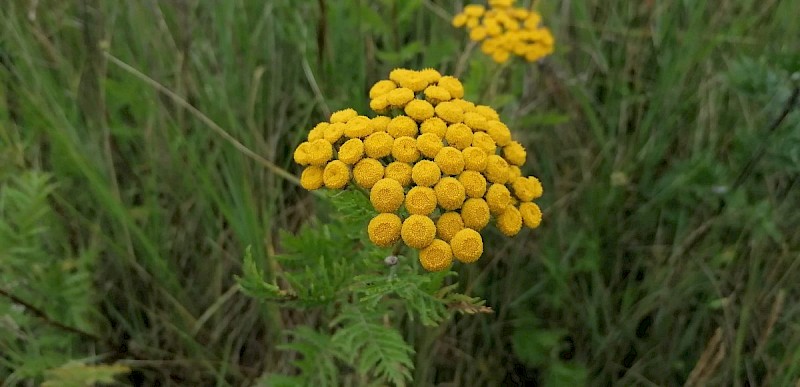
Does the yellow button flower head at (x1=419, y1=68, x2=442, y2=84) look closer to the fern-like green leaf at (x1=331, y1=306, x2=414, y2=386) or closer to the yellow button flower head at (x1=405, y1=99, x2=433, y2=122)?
the yellow button flower head at (x1=405, y1=99, x2=433, y2=122)

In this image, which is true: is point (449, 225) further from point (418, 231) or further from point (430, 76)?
point (430, 76)

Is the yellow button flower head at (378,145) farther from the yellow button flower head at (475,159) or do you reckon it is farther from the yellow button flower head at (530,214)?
the yellow button flower head at (530,214)

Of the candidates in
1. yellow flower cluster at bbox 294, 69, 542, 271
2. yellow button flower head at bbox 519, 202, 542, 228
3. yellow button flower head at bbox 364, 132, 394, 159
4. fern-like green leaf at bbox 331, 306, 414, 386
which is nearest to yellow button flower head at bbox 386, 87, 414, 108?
yellow flower cluster at bbox 294, 69, 542, 271

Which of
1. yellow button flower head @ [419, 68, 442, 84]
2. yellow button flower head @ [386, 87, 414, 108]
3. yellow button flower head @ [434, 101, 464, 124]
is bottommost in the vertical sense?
yellow button flower head @ [434, 101, 464, 124]

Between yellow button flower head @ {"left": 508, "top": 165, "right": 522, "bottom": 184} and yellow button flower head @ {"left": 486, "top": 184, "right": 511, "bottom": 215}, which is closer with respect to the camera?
yellow button flower head @ {"left": 486, "top": 184, "right": 511, "bottom": 215}

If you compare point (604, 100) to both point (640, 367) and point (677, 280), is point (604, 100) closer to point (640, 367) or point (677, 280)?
point (677, 280)

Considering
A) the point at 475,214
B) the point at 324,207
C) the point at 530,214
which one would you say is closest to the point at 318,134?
the point at 475,214
